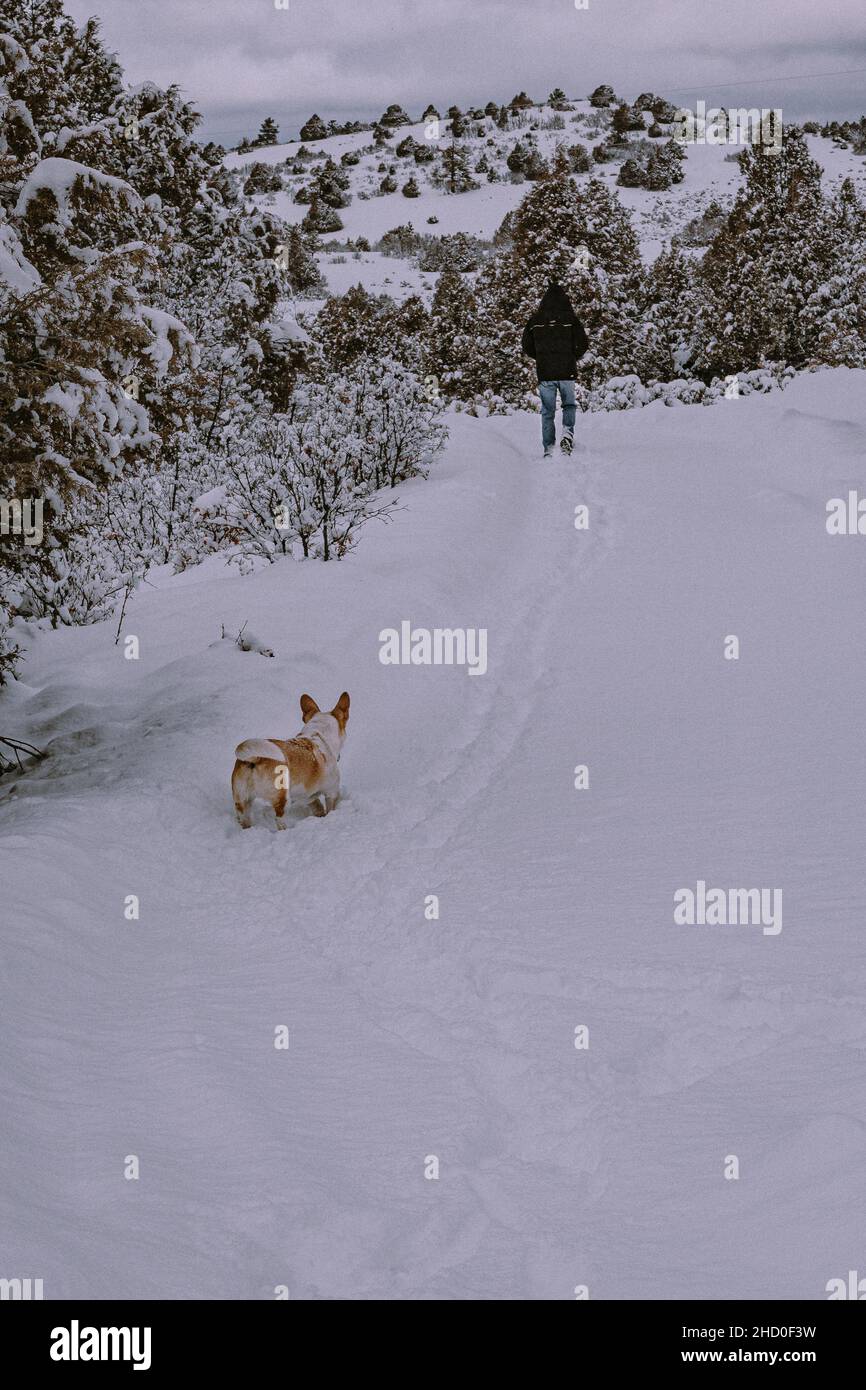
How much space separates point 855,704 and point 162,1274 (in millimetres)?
4926

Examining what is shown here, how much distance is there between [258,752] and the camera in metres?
5.17

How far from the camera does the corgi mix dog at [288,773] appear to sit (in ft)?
17.0

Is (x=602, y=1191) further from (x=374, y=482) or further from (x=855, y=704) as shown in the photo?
(x=374, y=482)

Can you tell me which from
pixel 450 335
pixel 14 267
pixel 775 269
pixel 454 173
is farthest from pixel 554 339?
pixel 454 173

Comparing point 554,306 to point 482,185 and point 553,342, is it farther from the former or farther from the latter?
point 482,185

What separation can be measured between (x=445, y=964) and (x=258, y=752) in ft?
5.73

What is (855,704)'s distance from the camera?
6.10 meters

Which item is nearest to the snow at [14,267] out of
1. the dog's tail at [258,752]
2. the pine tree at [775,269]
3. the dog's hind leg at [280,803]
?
the dog's tail at [258,752]

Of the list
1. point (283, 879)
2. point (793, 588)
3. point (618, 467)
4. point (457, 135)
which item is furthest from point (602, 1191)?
point (457, 135)

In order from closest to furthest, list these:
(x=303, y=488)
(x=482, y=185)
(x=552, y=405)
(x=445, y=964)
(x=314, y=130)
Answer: (x=445, y=964) → (x=303, y=488) → (x=552, y=405) → (x=482, y=185) → (x=314, y=130)

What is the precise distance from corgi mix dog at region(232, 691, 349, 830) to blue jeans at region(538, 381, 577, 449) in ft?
34.1

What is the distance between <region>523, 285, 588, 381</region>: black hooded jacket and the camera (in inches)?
590

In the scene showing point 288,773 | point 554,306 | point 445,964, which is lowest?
point 445,964

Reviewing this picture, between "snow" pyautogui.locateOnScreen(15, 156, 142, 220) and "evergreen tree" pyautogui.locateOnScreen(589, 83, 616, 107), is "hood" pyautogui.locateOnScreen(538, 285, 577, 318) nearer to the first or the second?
"snow" pyautogui.locateOnScreen(15, 156, 142, 220)
